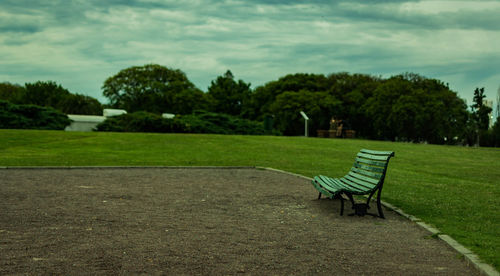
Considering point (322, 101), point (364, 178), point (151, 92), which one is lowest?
point (364, 178)

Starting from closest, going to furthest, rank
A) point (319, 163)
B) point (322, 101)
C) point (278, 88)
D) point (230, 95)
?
point (319, 163)
point (322, 101)
point (278, 88)
point (230, 95)

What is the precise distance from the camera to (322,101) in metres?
56.8

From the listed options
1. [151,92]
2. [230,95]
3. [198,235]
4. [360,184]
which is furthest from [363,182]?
[230,95]

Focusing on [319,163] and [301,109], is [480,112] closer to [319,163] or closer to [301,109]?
[301,109]

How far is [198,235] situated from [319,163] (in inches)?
425

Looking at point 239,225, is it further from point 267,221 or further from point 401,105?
point 401,105

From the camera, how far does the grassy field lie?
6965 mm

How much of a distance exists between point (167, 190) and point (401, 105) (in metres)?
45.1

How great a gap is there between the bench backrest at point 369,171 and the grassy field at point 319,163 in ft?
2.90

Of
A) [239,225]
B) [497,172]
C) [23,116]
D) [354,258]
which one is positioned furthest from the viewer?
[23,116]

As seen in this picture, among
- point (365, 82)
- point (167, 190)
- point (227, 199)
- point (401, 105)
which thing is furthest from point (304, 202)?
point (365, 82)

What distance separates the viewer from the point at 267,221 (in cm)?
679

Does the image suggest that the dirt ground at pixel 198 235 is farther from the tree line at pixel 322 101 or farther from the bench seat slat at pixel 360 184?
the tree line at pixel 322 101

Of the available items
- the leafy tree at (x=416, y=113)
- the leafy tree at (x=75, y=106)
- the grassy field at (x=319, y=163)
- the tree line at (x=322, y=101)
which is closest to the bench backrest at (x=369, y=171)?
the grassy field at (x=319, y=163)
